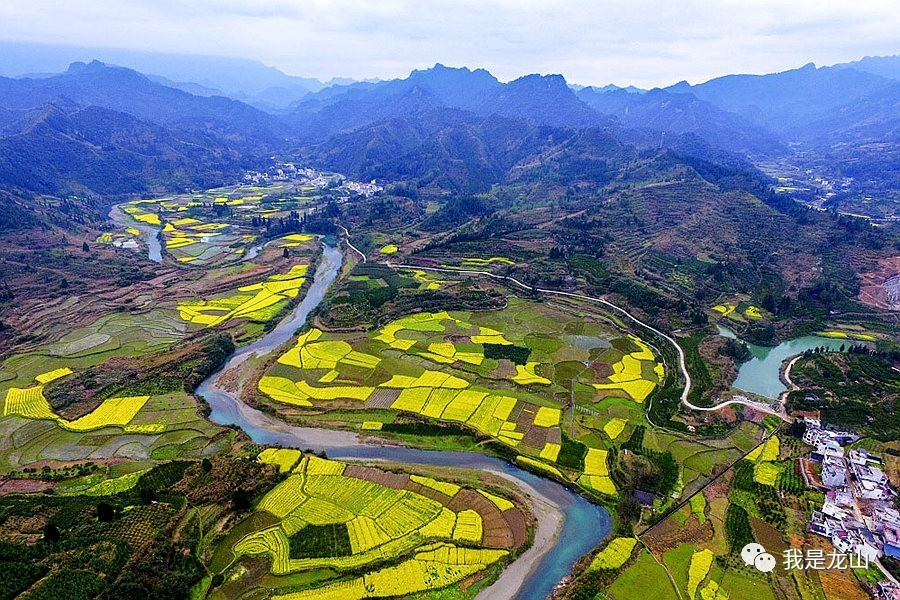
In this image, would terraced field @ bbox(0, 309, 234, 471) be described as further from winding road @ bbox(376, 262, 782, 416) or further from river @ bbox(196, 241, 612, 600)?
winding road @ bbox(376, 262, 782, 416)

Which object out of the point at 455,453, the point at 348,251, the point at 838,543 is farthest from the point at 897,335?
the point at 348,251

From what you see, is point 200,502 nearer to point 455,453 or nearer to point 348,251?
point 455,453

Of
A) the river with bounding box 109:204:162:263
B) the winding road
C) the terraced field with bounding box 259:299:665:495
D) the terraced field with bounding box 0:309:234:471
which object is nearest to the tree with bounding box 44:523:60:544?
the terraced field with bounding box 0:309:234:471

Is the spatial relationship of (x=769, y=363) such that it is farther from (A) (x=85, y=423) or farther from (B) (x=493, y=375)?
(A) (x=85, y=423)

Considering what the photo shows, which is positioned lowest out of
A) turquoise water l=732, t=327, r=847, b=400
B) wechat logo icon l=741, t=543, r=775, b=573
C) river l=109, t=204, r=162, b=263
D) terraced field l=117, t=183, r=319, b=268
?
river l=109, t=204, r=162, b=263

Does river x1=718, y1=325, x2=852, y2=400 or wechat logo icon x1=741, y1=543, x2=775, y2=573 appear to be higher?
wechat logo icon x1=741, y1=543, x2=775, y2=573

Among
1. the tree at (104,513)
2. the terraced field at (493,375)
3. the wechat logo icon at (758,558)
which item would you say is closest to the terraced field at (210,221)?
the terraced field at (493,375)
